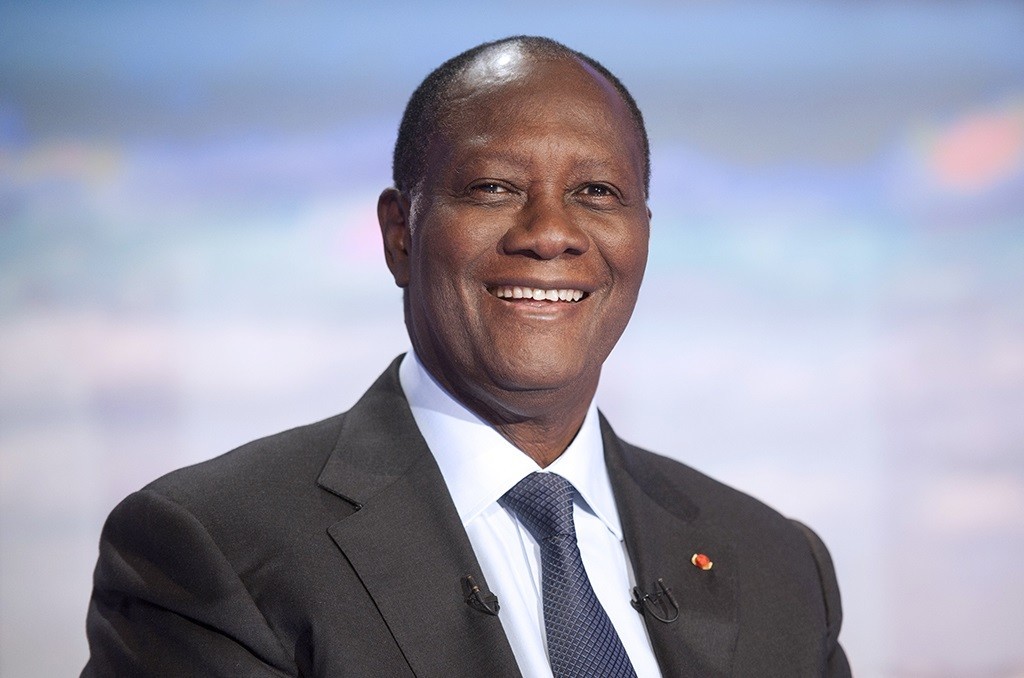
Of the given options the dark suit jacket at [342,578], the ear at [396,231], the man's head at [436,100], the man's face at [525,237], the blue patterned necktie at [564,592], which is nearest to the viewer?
the dark suit jacket at [342,578]

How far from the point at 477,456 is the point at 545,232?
1.55ft

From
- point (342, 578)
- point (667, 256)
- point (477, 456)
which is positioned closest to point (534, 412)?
point (477, 456)

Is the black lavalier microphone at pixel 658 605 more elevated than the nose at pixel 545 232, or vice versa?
the nose at pixel 545 232

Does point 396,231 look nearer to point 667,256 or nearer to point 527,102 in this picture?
point 527,102

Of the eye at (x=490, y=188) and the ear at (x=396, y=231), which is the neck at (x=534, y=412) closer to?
the ear at (x=396, y=231)

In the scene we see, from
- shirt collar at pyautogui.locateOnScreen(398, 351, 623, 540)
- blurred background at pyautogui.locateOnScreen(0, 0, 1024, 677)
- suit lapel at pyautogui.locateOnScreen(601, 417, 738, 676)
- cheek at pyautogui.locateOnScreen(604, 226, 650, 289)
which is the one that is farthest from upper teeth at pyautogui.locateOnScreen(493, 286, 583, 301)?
blurred background at pyautogui.locateOnScreen(0, 0, 1024, 677)

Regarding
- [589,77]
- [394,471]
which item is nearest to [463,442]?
[394,471]

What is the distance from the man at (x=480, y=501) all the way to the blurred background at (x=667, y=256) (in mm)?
1358

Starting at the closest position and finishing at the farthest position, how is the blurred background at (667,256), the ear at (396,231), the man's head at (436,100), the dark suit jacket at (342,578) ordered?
the dark suit jacket at (342,578)
the man's head at (436,100)
the ear at (396,231)
the blurred background at (667,256)

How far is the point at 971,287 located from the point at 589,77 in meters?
2.26

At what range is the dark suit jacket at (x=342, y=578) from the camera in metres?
2.43

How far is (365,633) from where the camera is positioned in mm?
2453

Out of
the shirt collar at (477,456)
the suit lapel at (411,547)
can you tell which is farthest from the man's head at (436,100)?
the suit lapel at (411,547)

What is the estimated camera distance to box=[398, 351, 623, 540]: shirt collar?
107 inches
